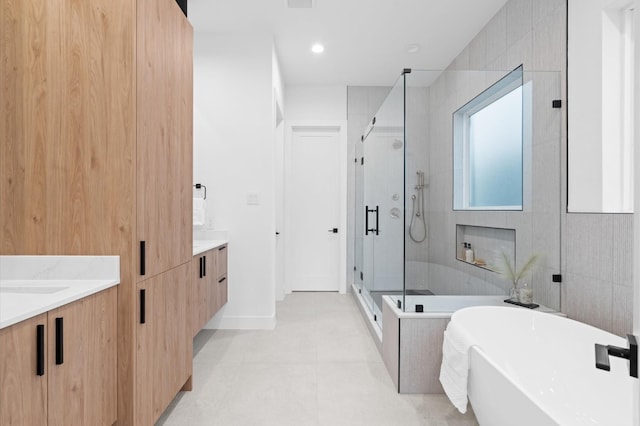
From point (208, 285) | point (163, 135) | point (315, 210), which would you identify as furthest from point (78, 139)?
point (315, 210)

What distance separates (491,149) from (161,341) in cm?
229

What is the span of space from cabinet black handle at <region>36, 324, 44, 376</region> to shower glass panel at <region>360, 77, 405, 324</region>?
1.89 meters

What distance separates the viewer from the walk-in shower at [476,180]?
2.24 metres

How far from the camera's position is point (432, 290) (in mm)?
2340

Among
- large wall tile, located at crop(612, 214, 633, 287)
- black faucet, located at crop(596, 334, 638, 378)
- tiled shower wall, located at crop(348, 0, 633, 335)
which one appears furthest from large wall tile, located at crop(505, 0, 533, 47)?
black faucet, located at crop(596, 334, 638, 378)

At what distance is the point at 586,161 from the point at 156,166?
225 cm

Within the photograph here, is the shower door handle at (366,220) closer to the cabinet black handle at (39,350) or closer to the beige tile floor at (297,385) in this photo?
the beige tile floor at (297,385)

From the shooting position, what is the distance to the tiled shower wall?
175 centimetres

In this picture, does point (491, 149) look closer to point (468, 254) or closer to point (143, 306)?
point (468, 254)

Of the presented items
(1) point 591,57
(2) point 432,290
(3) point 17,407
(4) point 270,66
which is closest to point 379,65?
(4) point 270,66

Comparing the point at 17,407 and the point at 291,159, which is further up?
the point at 291,159

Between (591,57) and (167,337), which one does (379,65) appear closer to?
(591,57)

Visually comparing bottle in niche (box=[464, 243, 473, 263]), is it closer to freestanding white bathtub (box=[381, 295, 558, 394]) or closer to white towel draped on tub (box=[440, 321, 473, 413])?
freestanding white bathtub (box=[381, 295, 558, 394])

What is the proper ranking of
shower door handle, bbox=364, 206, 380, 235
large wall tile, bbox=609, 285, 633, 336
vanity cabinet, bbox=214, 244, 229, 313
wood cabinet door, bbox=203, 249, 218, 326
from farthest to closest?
shower door handle, bbox=364, 206, 380, 235
vanity cabinet, bbox=214, 244, 229, 313
wood cabinet door, bbox=203, 249, 218, 326
large wall tile, bbox=609, 285, 633, 336
